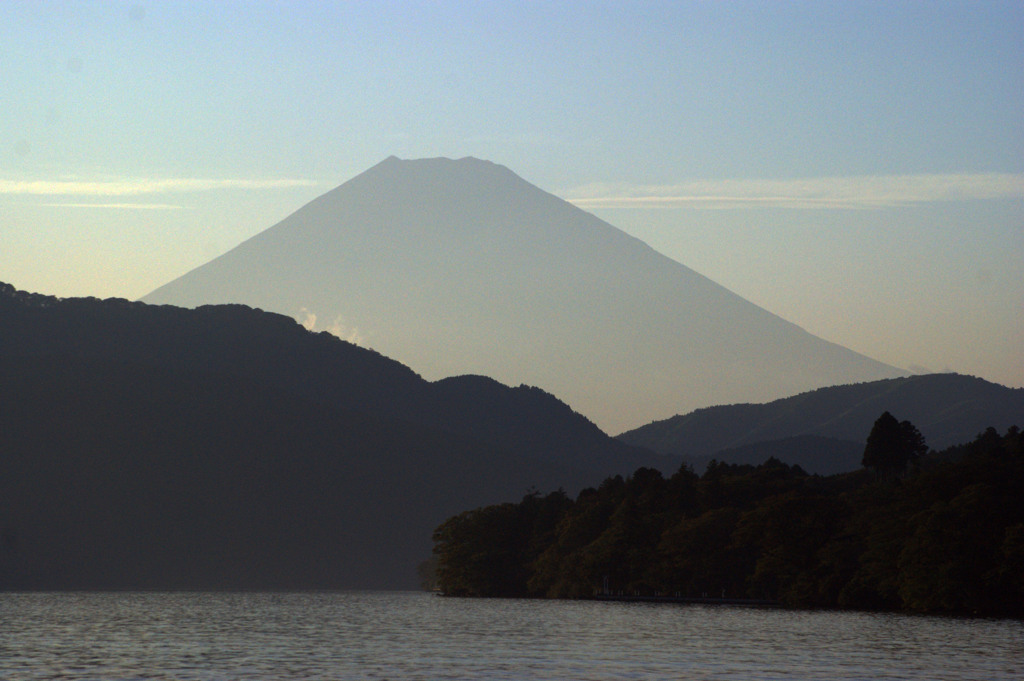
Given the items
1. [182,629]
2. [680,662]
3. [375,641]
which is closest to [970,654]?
[680,662]

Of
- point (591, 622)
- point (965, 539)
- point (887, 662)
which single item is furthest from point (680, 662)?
point (965, 539)

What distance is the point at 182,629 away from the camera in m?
127

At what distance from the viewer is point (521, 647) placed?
97.0 m

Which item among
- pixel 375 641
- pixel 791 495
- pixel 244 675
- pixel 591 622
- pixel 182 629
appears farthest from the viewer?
pixel 791 495

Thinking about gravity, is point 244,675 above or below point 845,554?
below

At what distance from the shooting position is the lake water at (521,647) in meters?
75.6

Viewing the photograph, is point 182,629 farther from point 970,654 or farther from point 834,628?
point 970,654

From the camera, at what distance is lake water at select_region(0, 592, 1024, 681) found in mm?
75562

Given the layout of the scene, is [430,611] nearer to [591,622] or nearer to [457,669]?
[591,622]

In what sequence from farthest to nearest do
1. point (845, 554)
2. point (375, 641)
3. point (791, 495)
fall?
point (791, 495), point (845, 554), point (375, 641)

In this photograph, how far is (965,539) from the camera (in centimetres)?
14412

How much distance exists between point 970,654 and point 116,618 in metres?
98.4

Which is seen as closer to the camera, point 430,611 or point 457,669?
point 457,669

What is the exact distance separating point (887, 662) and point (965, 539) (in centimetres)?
6665
